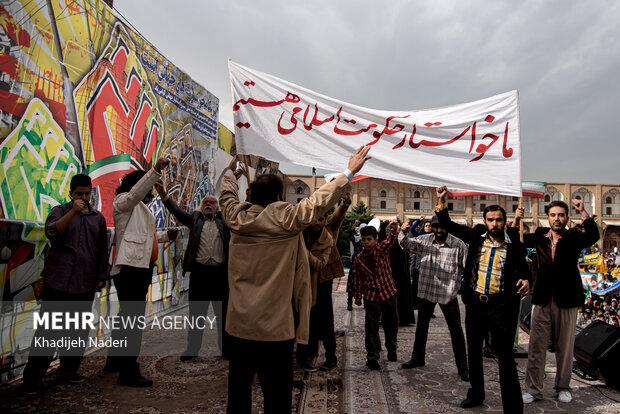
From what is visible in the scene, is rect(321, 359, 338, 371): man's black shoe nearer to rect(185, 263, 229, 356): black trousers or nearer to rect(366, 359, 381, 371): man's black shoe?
rect(366, 359, 381, 371): man's black shoe

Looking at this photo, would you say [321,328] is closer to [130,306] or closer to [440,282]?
[440,282]

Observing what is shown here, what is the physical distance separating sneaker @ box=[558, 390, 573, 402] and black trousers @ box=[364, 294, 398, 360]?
1.68 m

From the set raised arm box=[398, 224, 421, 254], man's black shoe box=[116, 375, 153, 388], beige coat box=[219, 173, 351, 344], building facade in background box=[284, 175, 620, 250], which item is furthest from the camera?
building facade in background box=[284, 175, 620, 250]

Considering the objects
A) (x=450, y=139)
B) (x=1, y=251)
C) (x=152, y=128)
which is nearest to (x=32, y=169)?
(x=1, y=251)

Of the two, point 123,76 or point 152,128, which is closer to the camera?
point 123,76

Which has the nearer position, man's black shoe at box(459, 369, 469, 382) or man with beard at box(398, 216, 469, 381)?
man's black shoe at box(459, 369, 469, 382)

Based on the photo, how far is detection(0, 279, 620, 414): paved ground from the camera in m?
3.09

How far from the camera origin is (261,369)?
2133 millimetres

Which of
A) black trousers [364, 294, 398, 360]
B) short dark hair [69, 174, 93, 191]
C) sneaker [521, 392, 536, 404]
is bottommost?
sneaker [521, 392, 536, 404]

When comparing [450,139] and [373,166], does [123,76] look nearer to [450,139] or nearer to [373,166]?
[373,166]

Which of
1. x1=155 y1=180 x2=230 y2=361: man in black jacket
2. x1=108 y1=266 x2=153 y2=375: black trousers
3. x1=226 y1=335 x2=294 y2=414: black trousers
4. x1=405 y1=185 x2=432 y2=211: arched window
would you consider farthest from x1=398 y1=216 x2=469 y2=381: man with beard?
x1=405 y1=185 x2=432 y2=211: arched window

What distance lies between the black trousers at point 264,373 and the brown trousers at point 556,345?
8.53 feet

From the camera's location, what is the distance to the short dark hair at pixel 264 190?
7.27ft

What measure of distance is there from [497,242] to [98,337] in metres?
4.82
